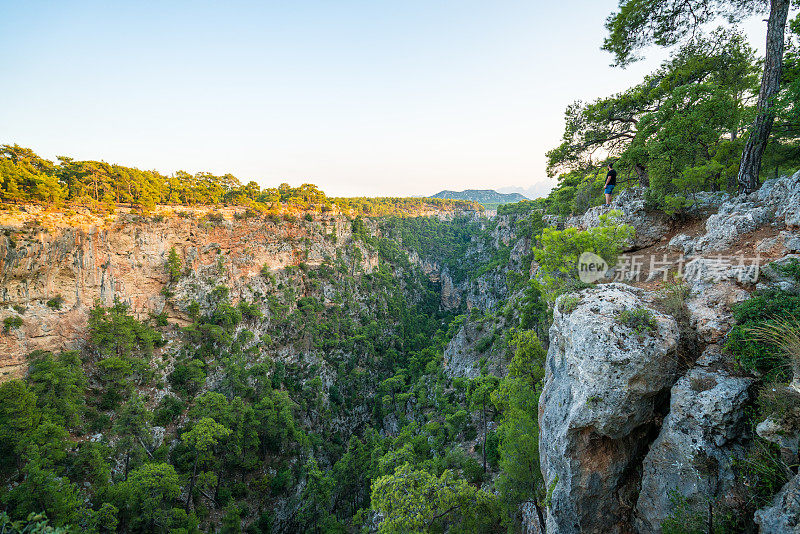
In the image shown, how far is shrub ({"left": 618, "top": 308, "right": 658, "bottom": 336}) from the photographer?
648cm

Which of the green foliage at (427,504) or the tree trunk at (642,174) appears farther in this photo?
the tree trunk at (642,174)

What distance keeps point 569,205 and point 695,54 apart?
15.8 meters

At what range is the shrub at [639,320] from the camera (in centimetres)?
648

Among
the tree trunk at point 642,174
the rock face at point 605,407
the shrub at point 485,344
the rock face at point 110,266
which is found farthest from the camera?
the shrub at point 485,344

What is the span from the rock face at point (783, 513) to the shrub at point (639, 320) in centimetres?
292

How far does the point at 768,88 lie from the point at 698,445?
1136 centimetres

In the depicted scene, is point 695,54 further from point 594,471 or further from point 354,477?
point 354,477

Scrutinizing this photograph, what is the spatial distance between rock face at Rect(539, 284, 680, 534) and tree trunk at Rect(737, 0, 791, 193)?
6.37 meters

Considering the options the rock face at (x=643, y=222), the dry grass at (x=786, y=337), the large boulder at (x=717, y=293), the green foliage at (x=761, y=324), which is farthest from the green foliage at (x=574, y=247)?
the dry grass at (x=786, y=337)

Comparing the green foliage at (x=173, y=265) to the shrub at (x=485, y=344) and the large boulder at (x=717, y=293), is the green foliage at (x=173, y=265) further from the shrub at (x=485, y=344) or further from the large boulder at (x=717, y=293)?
the large boulder at (x=717, y=293)

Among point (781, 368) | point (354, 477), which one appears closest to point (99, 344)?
point (354, 477)

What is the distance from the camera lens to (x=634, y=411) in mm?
6379

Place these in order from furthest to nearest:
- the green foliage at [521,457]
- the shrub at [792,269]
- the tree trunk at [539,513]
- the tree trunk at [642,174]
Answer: the tree trunk at [642,174], the green foliage at [521,457], the tree trunk at [539,513], the shrub at [792,269]

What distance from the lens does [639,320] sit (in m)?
6.64
